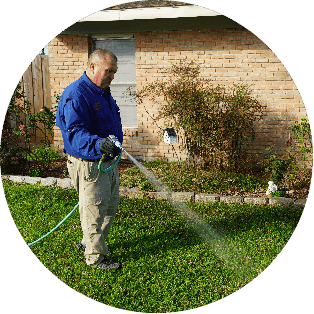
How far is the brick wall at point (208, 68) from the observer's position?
211 inches

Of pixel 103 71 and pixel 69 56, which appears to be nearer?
pixel 103 71

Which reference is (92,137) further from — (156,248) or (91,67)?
(156,248)

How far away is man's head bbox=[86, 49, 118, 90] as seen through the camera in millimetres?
3008

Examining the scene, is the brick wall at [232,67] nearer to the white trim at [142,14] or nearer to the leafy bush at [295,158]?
the leafy bush at [295,158]

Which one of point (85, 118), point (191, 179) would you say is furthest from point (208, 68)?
point (85, 118)

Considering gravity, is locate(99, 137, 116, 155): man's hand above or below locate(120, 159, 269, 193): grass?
above

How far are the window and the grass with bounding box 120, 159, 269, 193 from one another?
2.67 ft

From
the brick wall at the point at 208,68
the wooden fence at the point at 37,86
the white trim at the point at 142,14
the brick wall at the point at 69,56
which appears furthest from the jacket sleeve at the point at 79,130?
the wooden fence at the point at 37,86

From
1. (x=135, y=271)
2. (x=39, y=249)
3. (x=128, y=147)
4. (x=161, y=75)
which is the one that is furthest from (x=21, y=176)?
(x=135, y=271)

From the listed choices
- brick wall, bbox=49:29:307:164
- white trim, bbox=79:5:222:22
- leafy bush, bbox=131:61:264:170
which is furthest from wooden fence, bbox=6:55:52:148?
leafy bush, bbox=131:61:264:170

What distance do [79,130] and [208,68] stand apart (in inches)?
128

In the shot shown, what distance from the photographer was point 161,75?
561 centimetres

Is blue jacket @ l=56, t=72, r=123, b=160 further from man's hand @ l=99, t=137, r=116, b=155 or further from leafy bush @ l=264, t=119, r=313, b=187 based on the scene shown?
leafy bush @ l=264, t=119, r=313, b=187

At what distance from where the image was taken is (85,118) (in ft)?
9.72
